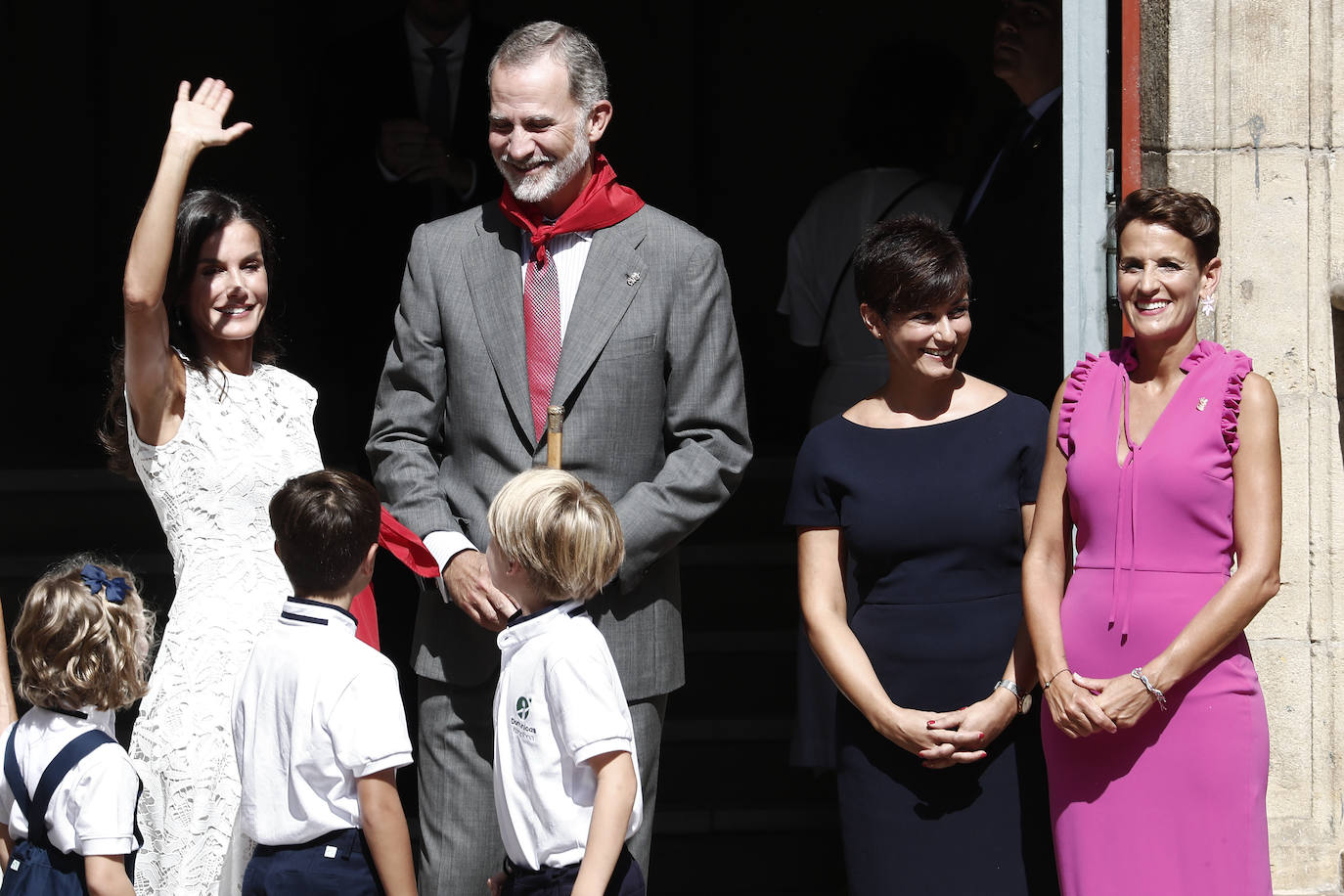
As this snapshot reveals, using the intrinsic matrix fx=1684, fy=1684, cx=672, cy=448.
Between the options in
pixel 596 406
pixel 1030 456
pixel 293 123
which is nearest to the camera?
pixel 1030 456

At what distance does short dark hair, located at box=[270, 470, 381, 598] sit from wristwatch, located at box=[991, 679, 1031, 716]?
1204 millimetres

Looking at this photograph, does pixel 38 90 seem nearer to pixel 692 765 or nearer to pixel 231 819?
pixel 692 765

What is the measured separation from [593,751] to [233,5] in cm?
609

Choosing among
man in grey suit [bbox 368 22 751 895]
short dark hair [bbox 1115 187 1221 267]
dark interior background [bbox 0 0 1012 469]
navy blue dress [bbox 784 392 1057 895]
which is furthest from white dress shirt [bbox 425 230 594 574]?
dark interior background [bbox 0 0 1012 469]

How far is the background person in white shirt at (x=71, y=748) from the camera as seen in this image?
9.38 feet

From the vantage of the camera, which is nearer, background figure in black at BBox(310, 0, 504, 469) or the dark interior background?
background figure in black at BBox(310, 0, 504, 469)

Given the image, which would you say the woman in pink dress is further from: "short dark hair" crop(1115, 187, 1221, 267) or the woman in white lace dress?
the woman in white lace dress

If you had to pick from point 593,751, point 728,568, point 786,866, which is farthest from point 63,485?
point 593,751

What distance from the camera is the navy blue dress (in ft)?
10.5

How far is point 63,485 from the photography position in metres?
6.15

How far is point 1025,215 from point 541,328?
1.23 metres

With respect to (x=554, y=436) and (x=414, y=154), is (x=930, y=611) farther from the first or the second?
(x=414, y=154)

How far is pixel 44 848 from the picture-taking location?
288cm

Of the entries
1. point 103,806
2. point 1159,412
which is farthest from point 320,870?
point 1159,412
